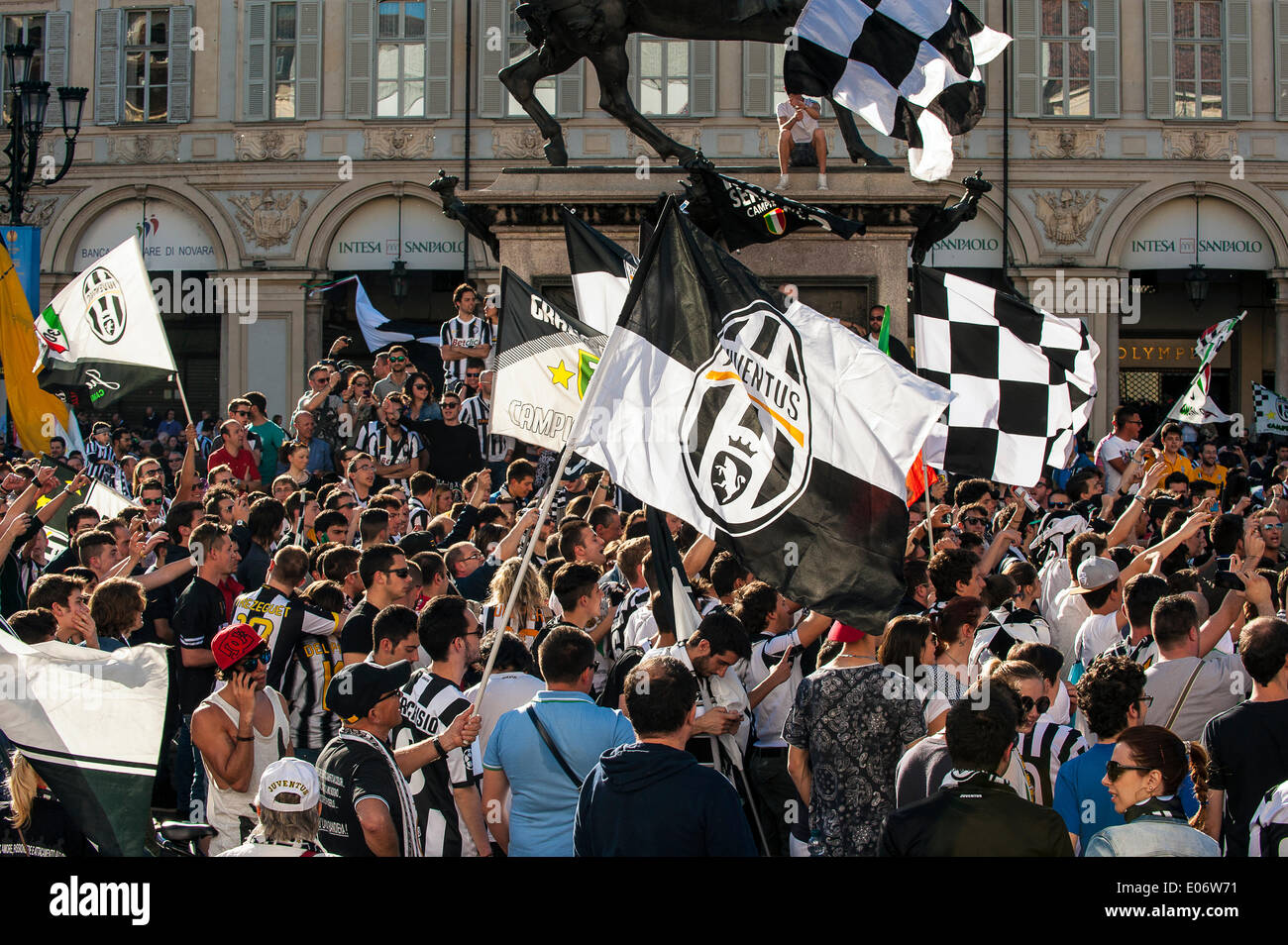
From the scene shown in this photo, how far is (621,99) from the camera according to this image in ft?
40.1

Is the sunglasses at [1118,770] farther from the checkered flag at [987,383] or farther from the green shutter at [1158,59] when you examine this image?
the green shutter at [1158,59]

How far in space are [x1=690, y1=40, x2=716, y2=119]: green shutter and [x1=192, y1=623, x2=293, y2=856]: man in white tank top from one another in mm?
25604

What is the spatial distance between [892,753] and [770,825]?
1348 millimetres

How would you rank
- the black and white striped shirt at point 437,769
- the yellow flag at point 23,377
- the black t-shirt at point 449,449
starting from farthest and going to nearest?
the yellow flag at point 23,377 < the black t-shirt at point 449,449 < the black and white striped shirt at point 437,769

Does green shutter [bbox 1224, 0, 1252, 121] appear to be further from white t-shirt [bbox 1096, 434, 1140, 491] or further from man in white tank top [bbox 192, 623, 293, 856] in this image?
man in white tank top [bbox 192, 623, 293, 856]

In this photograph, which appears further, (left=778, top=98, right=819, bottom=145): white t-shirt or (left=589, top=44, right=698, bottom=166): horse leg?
(left=778, top=98, right=819, bottom=145): white t-shirt

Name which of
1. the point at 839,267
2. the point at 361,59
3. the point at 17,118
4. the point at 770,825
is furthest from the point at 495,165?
the point at 770,825

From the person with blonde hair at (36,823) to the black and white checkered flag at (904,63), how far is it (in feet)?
19.3

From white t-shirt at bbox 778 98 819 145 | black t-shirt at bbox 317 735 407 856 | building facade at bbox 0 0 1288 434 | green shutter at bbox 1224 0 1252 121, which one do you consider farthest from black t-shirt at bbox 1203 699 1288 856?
green shutter at bbox 1224 0 1252 121

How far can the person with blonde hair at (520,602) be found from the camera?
6.88 meters

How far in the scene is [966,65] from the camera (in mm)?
9375

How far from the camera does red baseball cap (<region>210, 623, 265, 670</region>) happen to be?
567 centimetres

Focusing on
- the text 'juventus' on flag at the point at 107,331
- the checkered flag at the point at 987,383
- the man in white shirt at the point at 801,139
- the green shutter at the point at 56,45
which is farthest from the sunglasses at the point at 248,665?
the green shutter at the point at 56,45
